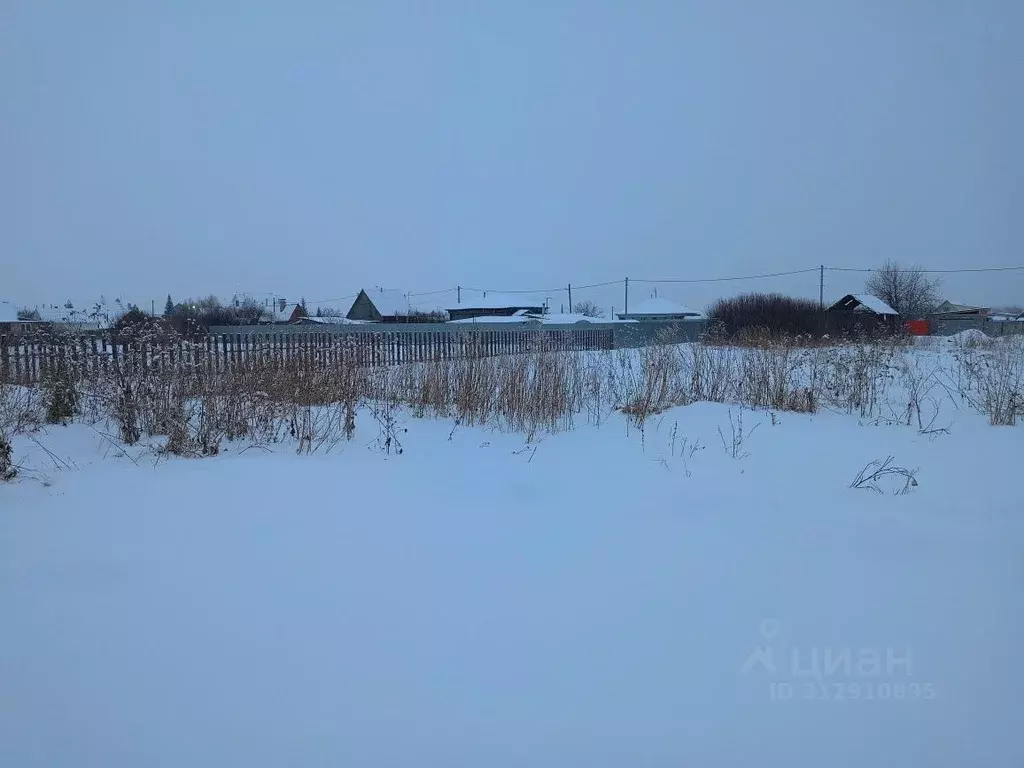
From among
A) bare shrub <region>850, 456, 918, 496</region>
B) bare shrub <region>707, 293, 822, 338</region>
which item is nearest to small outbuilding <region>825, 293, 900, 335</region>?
bare shrub <region>707, 293, 822, 338</region>

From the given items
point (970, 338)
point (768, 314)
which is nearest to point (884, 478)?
point (970, 338)

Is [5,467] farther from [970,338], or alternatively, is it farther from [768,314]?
[768,314]

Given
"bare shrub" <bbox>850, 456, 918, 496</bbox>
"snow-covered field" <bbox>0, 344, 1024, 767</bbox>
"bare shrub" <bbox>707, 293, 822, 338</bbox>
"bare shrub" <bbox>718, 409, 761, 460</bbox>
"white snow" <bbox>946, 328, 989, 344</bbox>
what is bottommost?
"snow-covered field" <bbox>0, 344, 1024, 767</bbox>

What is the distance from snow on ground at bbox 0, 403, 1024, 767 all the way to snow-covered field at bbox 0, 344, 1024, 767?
11mm

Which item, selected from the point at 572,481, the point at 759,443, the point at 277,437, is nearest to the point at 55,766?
the point at 572,481

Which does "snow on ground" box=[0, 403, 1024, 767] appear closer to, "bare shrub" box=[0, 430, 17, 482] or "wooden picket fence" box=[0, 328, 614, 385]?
"bare shrub" box=[0, 430, 17, 482]

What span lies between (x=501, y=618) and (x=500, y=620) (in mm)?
16

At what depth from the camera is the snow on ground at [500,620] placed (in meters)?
1.80

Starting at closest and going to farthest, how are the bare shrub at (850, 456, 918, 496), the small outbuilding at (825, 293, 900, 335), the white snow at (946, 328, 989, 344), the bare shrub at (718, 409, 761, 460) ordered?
the bare shrub at (850, 456, 918, 496)
the bare shrub at (718, 409, 761, 460)
the white snow at (946, 328, 989, 344)
the small outbuilding at (825, 293, 900, 335)

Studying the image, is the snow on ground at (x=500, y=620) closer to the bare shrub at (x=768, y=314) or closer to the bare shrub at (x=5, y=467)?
the bare shrub at (x=5, y=467)

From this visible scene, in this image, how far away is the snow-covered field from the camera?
5.92 feet

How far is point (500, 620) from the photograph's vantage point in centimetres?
242

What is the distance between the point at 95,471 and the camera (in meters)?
4.24

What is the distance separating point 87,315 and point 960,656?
8937 mm
